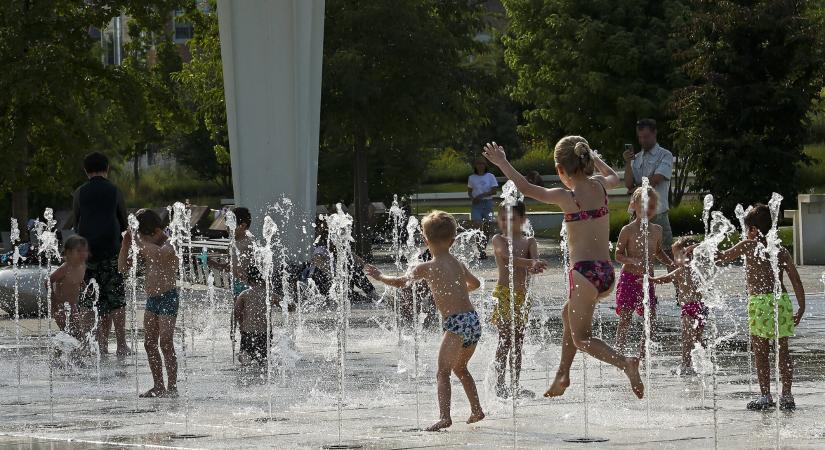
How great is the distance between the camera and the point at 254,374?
442 inches

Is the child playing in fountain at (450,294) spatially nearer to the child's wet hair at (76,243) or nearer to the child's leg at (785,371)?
the child's leg at (785,371)

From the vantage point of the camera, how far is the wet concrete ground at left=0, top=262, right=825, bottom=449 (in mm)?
7555

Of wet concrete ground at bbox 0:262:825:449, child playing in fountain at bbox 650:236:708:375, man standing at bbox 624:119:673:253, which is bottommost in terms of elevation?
wet concrete ground at bbox 0:262:825:449

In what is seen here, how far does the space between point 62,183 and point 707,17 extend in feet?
44.7

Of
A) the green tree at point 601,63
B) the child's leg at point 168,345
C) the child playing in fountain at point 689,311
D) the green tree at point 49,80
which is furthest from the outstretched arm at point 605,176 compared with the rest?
the green tree at point 601,63

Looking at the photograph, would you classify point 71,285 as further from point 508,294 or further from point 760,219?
point 760,219

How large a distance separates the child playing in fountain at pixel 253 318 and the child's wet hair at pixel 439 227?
3781mm

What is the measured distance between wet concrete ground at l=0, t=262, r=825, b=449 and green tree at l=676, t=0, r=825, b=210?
696 inches

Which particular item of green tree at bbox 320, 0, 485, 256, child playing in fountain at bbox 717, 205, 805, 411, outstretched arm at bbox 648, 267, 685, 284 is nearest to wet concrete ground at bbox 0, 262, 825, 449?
child playing in fountain at bbox 717, 205, 805, 411

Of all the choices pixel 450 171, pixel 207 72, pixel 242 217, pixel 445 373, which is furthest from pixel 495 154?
pixel 450 171

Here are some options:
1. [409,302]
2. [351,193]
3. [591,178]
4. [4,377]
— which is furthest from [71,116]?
[591,178]

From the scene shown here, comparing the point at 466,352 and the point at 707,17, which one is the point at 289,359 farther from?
the point at 707,17

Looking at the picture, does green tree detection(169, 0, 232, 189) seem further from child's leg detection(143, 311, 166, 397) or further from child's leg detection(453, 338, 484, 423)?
child's leg detection(453, 338, 484, 423)

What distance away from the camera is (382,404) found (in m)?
9.12
